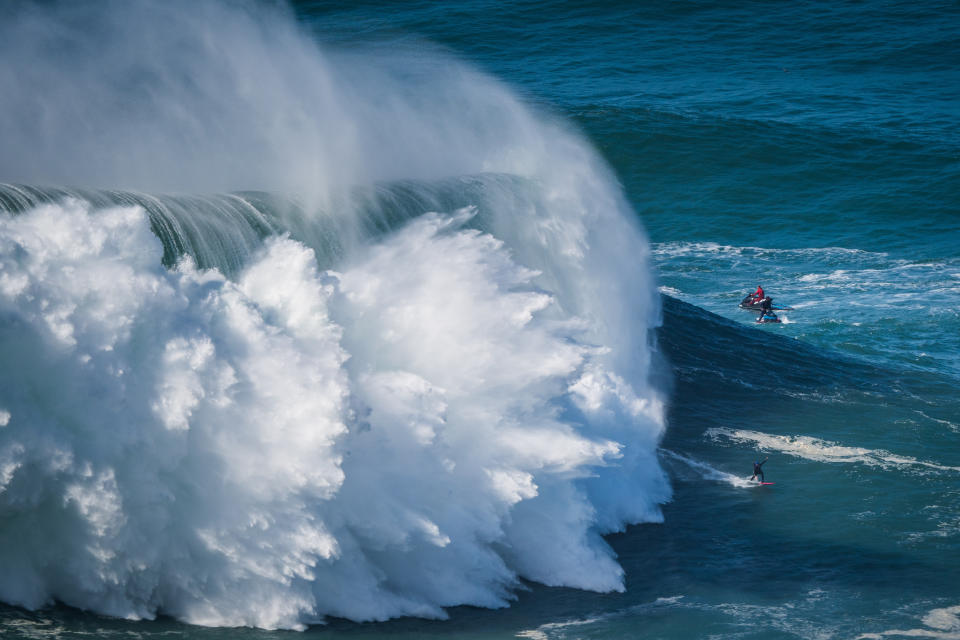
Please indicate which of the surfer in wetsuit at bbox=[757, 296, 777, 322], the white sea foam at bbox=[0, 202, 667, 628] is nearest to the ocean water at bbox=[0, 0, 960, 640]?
the white sea foam at bbox=[0, 202, 667, 628]

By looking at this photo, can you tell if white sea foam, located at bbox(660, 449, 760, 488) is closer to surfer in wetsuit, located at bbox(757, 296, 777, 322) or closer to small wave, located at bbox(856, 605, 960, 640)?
small wave, located at bbox(856, 605, 960, 640)

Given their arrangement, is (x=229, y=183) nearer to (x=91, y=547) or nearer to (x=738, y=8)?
(x=91, y=547)

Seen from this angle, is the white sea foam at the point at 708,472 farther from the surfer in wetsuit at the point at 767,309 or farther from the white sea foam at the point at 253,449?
the surfer in wetsuit at the point at 767,309

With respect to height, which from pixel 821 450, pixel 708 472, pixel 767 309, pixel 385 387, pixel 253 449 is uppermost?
pixel 385 387

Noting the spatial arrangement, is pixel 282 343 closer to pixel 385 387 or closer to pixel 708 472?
pixel 385 387

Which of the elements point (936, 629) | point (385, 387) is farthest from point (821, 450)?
point (385, 387)

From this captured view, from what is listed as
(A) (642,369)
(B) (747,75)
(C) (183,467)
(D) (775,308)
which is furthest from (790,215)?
(C) (183,467)
